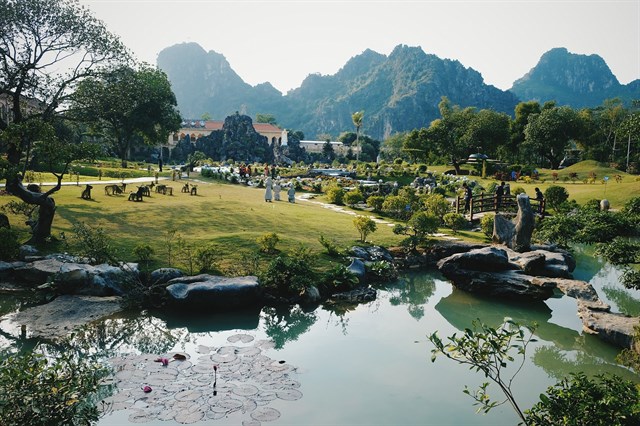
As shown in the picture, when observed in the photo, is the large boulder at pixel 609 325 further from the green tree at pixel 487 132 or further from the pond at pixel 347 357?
the green tree at pixel 487 132

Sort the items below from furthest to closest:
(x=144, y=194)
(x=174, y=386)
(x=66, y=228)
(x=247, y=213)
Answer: (x=144, y=194) < (x=247, y=213) < (x=66, y=228) < (x=174, y=386)

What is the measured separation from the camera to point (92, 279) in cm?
1406

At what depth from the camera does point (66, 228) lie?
61.2 feet

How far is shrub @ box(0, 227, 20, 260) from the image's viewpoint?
50.6 ft

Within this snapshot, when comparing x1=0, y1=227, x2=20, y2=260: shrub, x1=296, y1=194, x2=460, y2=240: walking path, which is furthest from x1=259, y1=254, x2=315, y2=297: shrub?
x1=296, y1=194, x2=460, y2=240: walking path

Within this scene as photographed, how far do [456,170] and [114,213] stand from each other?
43922 mm

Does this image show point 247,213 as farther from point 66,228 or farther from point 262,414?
point 262,414

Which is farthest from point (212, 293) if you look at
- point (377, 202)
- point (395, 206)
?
point (377, 202)

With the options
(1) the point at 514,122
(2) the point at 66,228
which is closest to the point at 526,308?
(2) the point at 66,228

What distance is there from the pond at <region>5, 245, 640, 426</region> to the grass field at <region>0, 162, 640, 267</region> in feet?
12.4

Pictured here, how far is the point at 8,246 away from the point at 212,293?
7.31m

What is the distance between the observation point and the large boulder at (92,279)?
45.5ft

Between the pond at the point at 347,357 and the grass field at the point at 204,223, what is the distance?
3774 mm

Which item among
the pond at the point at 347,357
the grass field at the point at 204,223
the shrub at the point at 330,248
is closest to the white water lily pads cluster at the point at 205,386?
the pond at the point at 347,357
